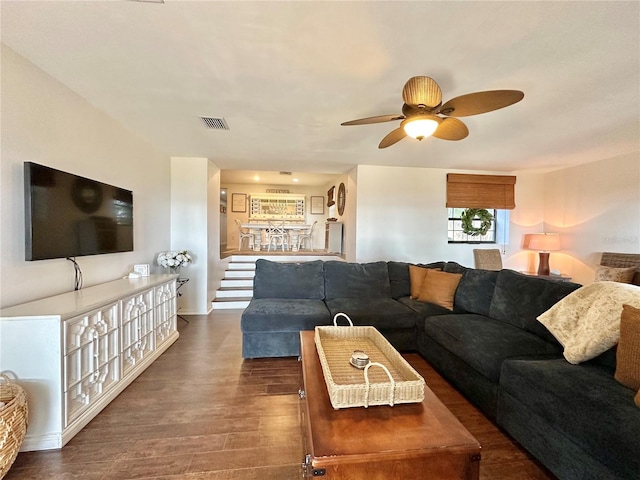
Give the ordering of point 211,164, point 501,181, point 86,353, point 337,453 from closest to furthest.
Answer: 1. point 337,453
2. point 86,353
3. point 211,164
4. point 501,181

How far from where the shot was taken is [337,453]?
93cm

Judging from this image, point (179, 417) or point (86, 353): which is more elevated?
point (86, 353)

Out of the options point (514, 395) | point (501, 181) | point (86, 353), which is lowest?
point (514, 395)

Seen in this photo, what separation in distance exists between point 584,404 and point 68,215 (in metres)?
3.51

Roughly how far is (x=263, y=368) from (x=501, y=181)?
204 inches

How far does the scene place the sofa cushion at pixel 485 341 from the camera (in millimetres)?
1891

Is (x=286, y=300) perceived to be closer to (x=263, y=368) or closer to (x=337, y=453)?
(x=263, y=368)

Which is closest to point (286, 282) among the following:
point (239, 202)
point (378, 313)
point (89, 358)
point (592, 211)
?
point (378, 313)

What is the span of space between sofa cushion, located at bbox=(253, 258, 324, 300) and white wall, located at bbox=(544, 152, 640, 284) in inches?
172

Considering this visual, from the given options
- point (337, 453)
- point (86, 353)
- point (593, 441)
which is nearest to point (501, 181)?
point (593, 441)

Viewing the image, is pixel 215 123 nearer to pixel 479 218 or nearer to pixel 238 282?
pixel 238 282

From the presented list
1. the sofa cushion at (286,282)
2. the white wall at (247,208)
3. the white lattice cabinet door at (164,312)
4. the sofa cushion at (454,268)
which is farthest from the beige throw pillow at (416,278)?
the white wall at (247,208)

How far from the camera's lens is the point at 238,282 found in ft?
17.3

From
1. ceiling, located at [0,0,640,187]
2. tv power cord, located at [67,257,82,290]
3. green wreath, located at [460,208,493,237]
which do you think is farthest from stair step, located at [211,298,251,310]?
green wreath, located at [460,208,493,237]
